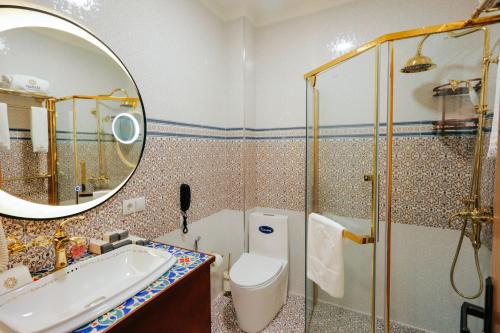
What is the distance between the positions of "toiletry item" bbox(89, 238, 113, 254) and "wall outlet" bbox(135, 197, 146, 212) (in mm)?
275

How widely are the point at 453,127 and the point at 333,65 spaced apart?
853 mm

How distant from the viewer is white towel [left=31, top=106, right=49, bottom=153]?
0.97 meters

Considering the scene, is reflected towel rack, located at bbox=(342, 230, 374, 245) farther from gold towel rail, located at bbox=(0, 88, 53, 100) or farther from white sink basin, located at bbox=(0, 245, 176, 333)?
gold towel rail, located at bbox=(0, 88, 53, 100)

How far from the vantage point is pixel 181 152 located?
1.73 m

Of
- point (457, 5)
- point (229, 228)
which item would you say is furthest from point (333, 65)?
point (229, 228)

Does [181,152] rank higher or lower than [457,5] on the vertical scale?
lower

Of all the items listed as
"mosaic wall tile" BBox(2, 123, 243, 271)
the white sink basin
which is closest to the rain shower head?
"mosaic wall tile" BBox(2, 123, 243, 271)

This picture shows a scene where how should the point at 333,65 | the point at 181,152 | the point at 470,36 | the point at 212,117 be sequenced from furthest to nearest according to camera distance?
the point at 212,117, the point at 181,152, the point at 333,65, the point at 470,36

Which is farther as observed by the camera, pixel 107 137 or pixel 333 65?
pixel 333 65

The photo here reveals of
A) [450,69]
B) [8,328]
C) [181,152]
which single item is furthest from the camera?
[181,152]

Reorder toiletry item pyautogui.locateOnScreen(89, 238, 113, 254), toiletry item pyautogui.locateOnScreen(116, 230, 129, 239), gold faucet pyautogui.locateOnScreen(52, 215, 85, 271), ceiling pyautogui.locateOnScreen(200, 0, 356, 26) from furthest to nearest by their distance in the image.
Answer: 1. ceiling pyautogui.locateOnScreen(200, 0, 356, 26)
2. toiletry item pyautogui.locateOnScreen(116, 230, 129, 239)
3. toiletry item pyautogui.locateOnScreen(89, 238, 113, 254)
4. gold faucet pyautogui.locateOnScreen(52, 215, 85, 271)

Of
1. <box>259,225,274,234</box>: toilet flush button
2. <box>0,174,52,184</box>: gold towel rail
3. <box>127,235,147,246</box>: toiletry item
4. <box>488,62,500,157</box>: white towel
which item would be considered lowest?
<box>259,225,274,234</box>: toilet flush button

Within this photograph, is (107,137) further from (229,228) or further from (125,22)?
(229,228)

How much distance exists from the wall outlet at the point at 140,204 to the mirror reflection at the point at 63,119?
158mm
